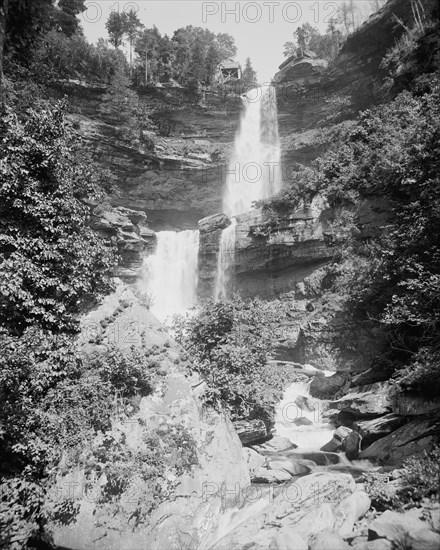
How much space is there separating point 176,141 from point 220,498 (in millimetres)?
31803

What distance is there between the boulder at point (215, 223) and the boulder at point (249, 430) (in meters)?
18.6

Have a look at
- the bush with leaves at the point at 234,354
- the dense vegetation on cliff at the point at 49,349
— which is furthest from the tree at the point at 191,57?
the bush with leaves at the point at 234,354

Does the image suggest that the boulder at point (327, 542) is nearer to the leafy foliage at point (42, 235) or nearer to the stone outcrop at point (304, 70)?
the leafy foliage at point (42, 235)

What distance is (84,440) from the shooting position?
859 cm

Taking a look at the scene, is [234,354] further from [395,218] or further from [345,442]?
[395,218]

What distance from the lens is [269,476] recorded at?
10016 millimetres

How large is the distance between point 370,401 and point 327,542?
23.9ft

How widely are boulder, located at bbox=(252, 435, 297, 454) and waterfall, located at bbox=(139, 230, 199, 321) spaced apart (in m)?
16.9

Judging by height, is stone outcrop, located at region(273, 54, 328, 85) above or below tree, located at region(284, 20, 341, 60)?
below

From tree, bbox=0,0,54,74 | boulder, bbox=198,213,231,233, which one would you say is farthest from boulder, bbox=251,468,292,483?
boulder, bbox=198,213,231,233

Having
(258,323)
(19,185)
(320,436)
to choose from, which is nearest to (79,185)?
(19,185)

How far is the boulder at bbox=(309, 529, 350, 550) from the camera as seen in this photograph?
5.51 metres

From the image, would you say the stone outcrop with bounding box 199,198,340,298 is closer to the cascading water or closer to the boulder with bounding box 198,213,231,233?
the boulder with bounding box 198,213,231,233

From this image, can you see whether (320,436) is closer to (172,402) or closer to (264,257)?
(172,402)
